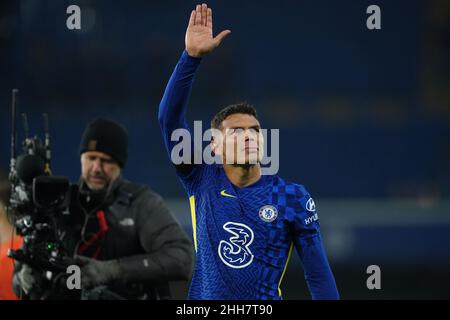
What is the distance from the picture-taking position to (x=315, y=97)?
1280 cm

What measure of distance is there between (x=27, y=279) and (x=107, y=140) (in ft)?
3.31

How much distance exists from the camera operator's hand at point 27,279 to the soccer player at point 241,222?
1.25 metres

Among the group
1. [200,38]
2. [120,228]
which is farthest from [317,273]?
[120,228]

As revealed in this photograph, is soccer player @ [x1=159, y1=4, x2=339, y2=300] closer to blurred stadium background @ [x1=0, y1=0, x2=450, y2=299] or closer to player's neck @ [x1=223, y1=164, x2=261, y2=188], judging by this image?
player's neck @ [x1=223, y1=164, x2=261, y2=188]

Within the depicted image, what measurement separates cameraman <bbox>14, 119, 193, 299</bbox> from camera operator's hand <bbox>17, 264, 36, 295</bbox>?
7 centimetres

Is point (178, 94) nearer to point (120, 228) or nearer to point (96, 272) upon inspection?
point (96, 272)

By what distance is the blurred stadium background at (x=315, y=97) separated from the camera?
37.5 ft

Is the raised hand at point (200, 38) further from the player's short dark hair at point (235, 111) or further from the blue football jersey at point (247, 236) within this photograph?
the player's short dark hair at point (235, 111)

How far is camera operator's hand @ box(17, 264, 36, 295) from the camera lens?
4.98 metres

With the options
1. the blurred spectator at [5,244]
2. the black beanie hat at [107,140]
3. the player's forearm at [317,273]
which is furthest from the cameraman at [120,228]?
the player's forearm at [317,273]

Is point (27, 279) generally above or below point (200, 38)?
below

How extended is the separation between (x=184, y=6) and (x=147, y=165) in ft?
7.60
